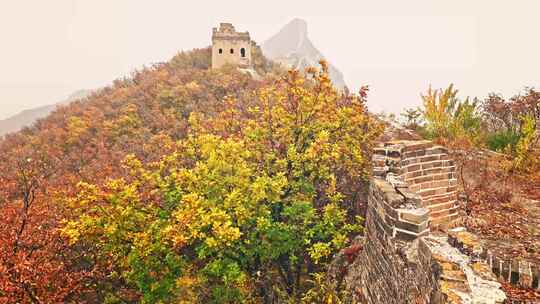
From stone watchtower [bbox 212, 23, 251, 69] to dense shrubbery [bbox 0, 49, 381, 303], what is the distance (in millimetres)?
21584

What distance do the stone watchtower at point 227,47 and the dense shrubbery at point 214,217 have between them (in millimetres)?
21584

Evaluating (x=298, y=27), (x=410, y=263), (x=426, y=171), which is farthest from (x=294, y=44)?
(x=410, y=263)

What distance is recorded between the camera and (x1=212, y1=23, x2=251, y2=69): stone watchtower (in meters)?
32.2

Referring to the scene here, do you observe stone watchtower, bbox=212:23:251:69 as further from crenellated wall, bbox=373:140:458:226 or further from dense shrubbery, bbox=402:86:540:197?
crenellated wall, bbox=373:140:458:226

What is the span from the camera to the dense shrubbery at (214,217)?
751cm

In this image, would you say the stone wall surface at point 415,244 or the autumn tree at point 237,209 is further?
the autumn tree at point 237,209

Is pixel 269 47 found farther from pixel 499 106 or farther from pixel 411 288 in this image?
pixel 411 288

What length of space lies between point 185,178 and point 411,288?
6.26 metres

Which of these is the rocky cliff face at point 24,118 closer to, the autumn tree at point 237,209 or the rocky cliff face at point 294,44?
the autumn tree at point 237,209

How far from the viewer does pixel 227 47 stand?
3234 centimetres

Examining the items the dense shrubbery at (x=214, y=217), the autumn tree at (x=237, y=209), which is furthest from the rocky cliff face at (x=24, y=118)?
the autumn tree at (x=237, y=209)

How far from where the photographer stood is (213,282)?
10.0 meters

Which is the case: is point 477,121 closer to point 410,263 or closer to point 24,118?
point 410,263

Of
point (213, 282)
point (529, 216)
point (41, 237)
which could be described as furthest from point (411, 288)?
point (41, 237)
